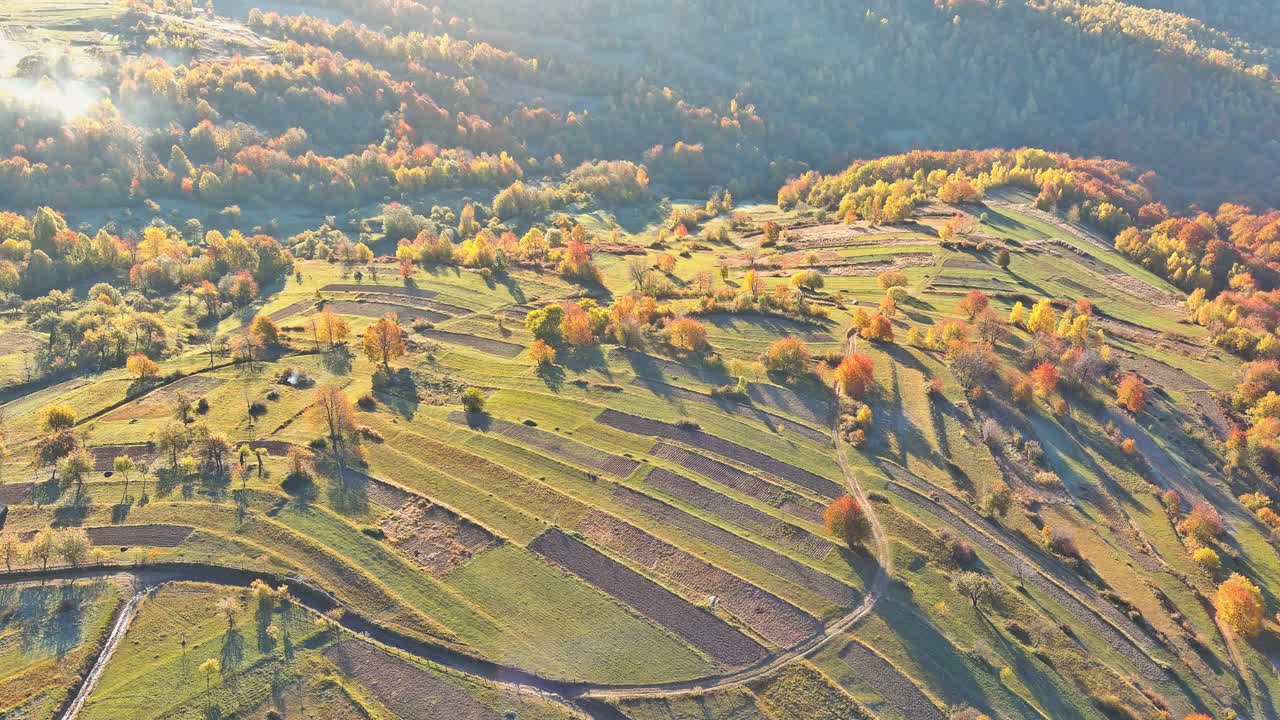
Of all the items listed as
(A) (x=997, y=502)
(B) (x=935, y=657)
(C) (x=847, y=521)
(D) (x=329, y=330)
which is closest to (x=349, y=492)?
(D) (x=329, y=330)

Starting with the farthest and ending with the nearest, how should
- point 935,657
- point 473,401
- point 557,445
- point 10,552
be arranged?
point 473,401, point 557,445, point 10,552, point 935,657

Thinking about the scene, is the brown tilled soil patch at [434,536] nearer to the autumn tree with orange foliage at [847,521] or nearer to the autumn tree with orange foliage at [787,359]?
the autumn tree with orange foliage at [847,521]

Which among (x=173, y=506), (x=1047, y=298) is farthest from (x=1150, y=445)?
(x=173, y=506)

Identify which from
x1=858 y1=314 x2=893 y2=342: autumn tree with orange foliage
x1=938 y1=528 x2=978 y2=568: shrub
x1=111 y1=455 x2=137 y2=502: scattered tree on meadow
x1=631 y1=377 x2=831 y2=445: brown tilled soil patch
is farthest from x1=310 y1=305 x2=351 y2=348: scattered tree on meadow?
x1=938 y1=528 x2=978 y2=568: shrub

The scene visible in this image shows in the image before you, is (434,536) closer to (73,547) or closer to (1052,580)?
(73,547)

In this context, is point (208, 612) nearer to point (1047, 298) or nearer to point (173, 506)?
point (173, 506)

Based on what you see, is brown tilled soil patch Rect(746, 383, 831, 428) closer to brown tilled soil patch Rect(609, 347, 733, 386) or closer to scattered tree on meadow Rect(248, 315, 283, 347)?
brown tilled soil patch Rect(609, 347, 733, 386)

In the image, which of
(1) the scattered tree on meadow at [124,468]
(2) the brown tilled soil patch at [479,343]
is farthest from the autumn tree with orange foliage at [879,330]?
(1) the scattered tree on meadow at [124,468]
